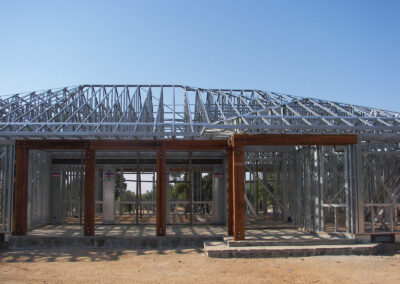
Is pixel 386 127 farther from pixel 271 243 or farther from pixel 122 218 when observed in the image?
pixel 122 218

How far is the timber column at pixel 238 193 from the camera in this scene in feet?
43.2

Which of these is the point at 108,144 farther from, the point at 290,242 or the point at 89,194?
the point at 290,242

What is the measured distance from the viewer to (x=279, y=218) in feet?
69.1

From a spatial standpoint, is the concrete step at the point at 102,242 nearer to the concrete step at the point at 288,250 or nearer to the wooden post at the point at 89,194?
the wooden post at the point at 89,194

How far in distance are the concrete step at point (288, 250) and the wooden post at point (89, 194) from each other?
426cm

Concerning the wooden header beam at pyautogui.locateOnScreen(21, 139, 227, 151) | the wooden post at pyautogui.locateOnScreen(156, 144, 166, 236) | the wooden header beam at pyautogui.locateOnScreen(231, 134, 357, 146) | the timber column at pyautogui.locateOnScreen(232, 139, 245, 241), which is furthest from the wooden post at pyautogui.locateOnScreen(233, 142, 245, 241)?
the wooden post at pyautogui.locateOnScreen(156, 144, 166, 236)

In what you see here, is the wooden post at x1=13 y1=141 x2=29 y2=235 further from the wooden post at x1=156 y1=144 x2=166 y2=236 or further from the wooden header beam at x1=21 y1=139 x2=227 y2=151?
the wooden post at x1=156 y1=144 x2=166 y2=236

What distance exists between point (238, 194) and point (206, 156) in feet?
19.1

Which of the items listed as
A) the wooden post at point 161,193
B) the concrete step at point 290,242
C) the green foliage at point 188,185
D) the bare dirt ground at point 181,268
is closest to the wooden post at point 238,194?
the concrete step at point 290,242

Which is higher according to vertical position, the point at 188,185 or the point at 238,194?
the point at 188,185

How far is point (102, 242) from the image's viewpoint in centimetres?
1389

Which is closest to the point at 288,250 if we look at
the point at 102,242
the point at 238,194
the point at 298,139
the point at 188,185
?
the point at 238,194

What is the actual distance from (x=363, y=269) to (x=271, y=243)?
309cm

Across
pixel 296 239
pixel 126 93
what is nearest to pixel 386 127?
pixel 296 239
